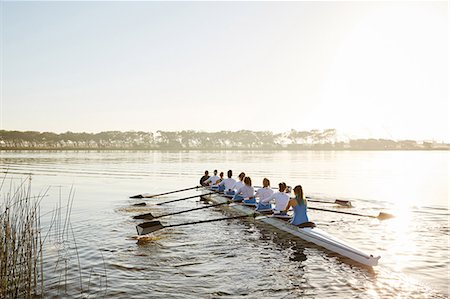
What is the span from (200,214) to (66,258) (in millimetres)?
9112

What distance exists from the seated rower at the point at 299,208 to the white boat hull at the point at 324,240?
A: 19 cm

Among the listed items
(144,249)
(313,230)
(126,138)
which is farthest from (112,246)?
(126,138)

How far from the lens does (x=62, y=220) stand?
16406 millimetres

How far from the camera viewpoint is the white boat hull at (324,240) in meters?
9.71

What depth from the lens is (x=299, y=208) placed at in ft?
42.1

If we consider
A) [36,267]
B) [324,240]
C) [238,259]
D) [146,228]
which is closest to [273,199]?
[324,240]

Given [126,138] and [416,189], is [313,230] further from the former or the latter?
[126,138]

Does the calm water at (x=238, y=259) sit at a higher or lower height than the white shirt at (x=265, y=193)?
lower

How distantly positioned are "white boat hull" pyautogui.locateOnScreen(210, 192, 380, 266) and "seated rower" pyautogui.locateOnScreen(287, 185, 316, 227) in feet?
0.62

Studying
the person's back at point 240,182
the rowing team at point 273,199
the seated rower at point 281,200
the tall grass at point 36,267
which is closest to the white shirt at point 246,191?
the rowing team at point 273,199

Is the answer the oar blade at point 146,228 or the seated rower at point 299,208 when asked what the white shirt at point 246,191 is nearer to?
the seated rower at point 299,208

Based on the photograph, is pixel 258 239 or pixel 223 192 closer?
pixel 258 239

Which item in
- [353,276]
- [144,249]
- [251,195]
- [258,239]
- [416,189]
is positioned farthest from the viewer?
[416,189]

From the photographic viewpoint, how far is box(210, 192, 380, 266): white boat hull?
9711 mm
